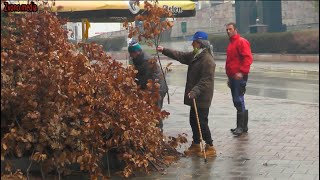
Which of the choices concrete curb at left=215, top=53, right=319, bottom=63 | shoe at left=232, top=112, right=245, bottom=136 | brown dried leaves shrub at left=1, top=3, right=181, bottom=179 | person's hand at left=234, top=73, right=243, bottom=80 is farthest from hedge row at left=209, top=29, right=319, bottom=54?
brown dried leaves shrub at left=1, top=3, right=181, bottom=179

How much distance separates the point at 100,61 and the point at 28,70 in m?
1.19

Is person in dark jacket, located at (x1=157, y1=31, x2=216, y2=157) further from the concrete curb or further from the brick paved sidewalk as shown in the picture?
the concrete curb

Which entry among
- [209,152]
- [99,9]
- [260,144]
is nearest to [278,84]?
[99,9]

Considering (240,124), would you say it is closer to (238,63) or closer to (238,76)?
(238,76)

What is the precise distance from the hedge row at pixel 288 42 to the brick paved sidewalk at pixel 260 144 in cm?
1753

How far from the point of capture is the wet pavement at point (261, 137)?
7.87 meters

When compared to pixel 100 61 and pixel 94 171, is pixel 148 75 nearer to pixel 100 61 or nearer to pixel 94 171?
pixel 100 61

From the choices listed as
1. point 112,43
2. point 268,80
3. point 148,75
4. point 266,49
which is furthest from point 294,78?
point 112,43

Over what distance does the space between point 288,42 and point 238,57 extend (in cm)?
2311

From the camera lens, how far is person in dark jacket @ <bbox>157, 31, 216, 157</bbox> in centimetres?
890

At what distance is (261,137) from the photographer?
1038cm

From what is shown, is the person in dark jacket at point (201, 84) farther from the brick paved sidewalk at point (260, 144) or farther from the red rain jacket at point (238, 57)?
the red rain jacket at point (238, 57)

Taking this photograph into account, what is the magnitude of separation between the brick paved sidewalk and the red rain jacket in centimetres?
103

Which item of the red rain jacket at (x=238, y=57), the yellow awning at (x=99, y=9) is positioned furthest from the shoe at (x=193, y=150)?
the yellow awning at (x=99, y=9)
